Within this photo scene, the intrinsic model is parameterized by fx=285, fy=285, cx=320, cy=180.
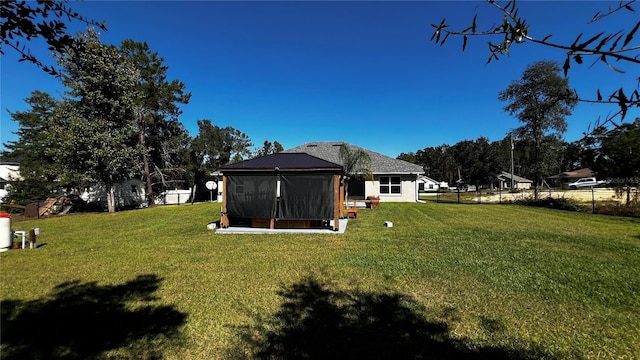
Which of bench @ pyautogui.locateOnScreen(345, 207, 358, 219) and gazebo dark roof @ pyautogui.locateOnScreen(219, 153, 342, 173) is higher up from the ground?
gazebo dark roof @ pyautogui.locateOnScreen(219, 153, 342, 173)

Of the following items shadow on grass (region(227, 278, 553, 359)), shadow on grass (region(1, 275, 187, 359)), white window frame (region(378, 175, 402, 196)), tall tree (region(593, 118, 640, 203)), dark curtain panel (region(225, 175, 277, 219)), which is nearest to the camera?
tall tree (region(593, 118, 640, 203))

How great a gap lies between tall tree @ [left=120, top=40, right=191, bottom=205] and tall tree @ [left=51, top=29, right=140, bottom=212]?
169 inches

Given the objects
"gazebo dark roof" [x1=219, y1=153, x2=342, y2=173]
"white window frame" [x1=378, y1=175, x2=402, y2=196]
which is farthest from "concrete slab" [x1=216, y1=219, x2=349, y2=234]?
"white window frame" [x1=378, y1=175, x2=402, y2=196]

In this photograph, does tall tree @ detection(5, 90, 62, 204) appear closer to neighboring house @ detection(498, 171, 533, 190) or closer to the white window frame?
the white window frame

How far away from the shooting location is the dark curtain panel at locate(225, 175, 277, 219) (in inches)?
425

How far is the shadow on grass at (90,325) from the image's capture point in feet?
10.6

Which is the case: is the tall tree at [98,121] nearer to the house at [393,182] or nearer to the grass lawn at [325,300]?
the grass lawn at [325,300]

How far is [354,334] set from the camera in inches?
139

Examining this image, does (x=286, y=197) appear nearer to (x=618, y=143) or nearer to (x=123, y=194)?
(x=618, y=143)

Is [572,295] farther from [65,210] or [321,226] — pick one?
[65,210]

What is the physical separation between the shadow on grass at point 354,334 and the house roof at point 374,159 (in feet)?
Result: 62.5

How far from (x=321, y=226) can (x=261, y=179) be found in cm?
303

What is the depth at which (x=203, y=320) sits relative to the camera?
12.7 ft

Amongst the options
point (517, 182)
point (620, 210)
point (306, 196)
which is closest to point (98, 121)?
point (306, 196)
